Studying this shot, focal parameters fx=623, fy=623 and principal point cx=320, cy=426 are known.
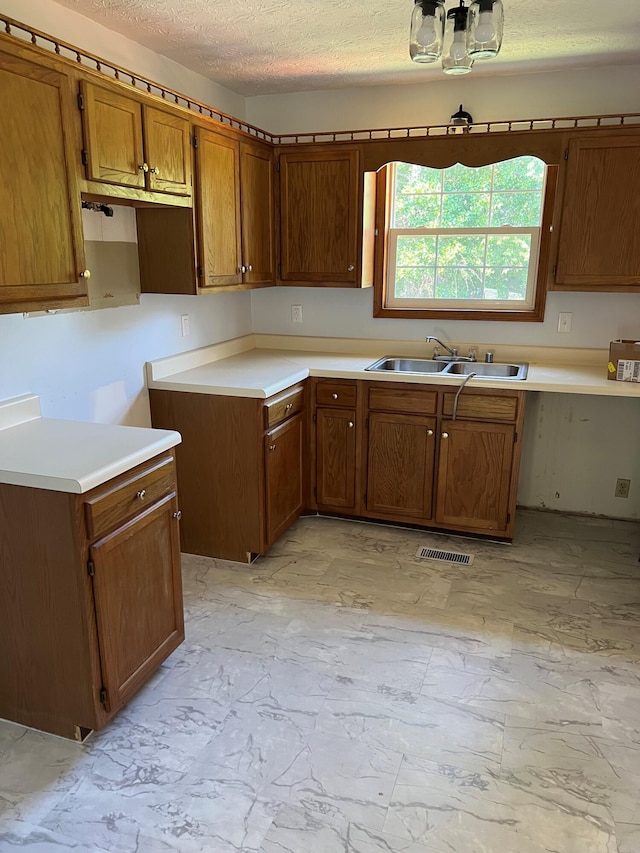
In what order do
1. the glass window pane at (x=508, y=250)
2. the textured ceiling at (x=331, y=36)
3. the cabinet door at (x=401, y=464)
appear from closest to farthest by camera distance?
the textured ceiling at (x=331, y=36) → the cabinet door at (x=401, y=464) → the glass window pane at (x=508, y=250)

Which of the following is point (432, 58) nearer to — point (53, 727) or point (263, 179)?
point (263, 179)

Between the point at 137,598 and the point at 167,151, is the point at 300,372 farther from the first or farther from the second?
the point at 137,598

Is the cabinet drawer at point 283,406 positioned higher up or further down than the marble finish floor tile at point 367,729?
higher up

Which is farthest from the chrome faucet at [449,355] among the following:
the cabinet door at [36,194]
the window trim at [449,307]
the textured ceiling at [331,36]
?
the cabinet door at [36,194]

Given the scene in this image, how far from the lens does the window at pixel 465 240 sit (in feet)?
11.6

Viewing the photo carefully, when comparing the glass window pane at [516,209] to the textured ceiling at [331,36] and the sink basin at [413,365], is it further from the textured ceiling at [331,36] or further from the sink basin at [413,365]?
the sink basin at [413,365]

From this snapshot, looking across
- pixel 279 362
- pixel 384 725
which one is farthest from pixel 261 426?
pixel 384 725

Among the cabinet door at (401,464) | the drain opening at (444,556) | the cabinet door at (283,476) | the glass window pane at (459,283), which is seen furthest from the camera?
the glass window pane at (459,283)

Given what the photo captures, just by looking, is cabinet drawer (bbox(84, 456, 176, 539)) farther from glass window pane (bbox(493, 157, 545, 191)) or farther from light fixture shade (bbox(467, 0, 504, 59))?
glass window pane (bbox(493, 157, 545, 191))

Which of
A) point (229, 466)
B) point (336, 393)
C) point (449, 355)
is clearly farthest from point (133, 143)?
point (449, 355)

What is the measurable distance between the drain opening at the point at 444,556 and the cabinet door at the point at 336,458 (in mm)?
509

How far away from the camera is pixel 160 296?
10.2 ft

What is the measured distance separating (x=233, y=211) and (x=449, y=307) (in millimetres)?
1403

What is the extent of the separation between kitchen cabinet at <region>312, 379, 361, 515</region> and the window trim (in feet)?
A: 2.34
